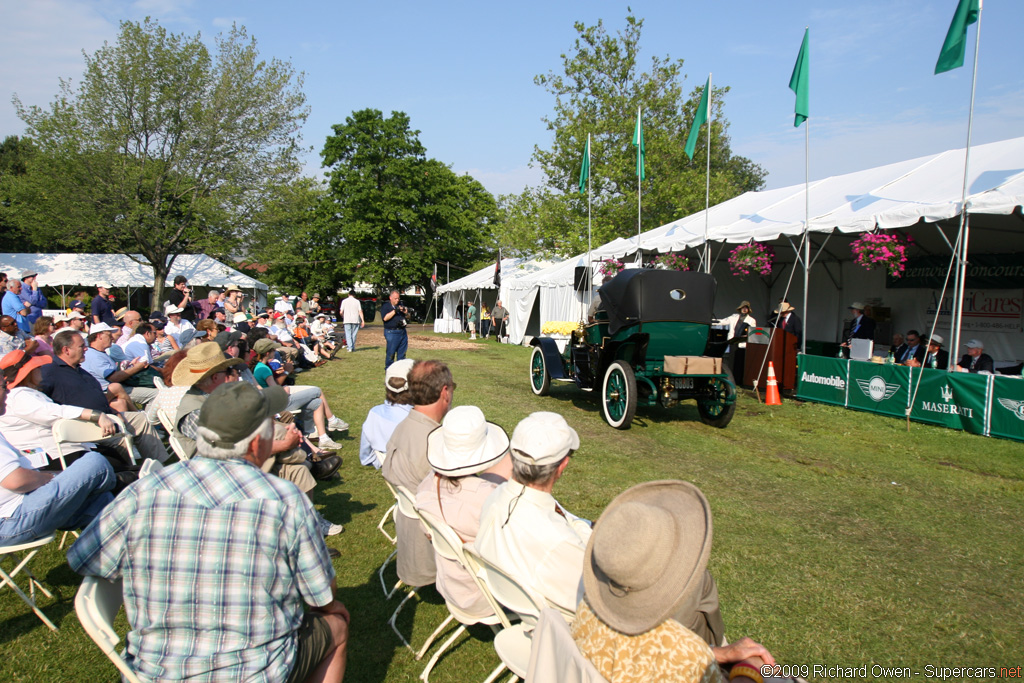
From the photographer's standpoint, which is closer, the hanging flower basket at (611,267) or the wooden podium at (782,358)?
the wooden podium at (782,358)

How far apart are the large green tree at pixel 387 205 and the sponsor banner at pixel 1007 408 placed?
105ft

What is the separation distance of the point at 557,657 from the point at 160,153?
89.2 feet

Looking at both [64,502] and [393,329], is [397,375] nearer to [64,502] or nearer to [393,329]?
[64,502]

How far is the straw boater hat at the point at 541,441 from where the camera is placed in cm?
226

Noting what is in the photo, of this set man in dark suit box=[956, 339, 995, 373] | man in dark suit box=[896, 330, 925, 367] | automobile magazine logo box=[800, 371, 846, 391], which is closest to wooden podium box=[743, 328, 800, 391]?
automobile magazine logo box=[800, 371, 846, 391]

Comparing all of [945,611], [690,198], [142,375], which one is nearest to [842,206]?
[945,611]

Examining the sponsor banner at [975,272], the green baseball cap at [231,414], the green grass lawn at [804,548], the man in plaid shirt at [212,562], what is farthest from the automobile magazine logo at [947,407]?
the green baseball cap at [231,414]

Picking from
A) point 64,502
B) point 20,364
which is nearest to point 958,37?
Result: point 64,502

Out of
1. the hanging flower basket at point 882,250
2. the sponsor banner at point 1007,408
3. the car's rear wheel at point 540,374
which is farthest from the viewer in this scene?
the car's rear wheel at point 540,374

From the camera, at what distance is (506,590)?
2.12 meters

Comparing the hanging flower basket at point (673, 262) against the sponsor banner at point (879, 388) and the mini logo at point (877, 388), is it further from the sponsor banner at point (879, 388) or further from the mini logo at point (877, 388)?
the mini logo at point (877, 388)

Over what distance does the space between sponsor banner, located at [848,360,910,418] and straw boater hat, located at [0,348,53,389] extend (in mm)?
9794

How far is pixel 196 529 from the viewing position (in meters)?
1.73

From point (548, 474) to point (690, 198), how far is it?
2718 centimetres
